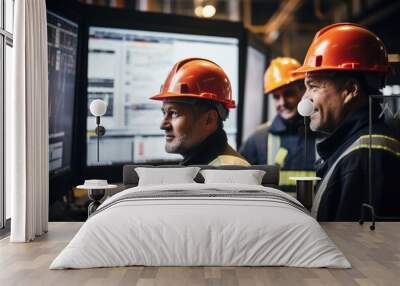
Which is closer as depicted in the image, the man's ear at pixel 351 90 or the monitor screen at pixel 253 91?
the man's ear at pixel 351 90

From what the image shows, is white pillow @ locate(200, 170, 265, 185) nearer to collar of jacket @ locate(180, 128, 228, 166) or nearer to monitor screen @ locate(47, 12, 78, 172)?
collar of jacket @ locate(180, 128, 228, 166)

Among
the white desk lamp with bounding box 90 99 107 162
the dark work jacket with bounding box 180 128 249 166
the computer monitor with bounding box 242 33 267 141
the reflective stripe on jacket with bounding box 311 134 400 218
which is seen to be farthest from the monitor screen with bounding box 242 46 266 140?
the white desk lamp with bounding box 90 99 107 162

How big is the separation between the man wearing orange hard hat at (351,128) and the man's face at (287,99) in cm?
15

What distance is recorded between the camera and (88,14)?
21.1 feet

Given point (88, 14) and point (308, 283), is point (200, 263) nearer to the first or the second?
point (308, 283)

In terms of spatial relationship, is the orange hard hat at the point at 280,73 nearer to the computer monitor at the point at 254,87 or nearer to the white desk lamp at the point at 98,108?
the computer monitor at the point at 254,87

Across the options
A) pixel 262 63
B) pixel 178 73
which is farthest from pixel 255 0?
pixel 178 73

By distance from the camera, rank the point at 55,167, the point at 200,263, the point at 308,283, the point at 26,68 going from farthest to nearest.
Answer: the point at 55,167
the point at 26,68
the point at 200,263
the point at 308,283

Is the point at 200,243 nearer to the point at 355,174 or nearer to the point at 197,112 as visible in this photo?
the point at 197,112

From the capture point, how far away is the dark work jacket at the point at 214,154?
Answer: 6.45 meters

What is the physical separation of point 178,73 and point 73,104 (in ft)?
3.72

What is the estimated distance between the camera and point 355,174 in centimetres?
631

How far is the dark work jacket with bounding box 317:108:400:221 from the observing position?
631cm

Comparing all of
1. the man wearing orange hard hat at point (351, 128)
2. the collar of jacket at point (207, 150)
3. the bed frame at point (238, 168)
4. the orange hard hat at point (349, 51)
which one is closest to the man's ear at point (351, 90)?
the man wearing orange hard hat at point (351, 128)
